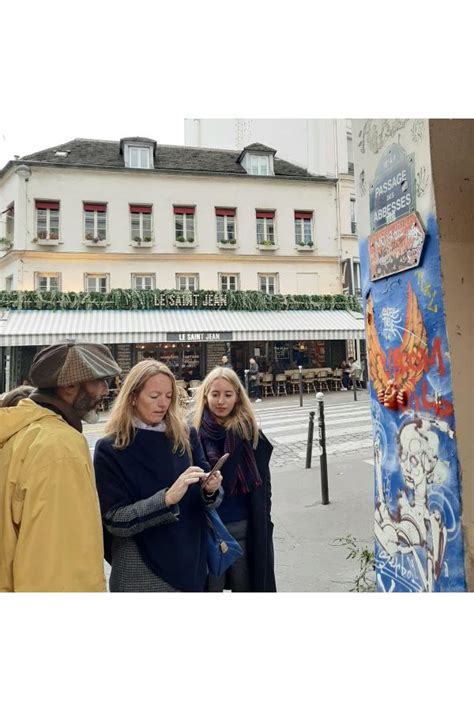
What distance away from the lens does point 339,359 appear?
204 cm

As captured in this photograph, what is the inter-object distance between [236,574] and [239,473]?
0.38 metres

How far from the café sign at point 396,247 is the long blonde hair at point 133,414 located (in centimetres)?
A: 100

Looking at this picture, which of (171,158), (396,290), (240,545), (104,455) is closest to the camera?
(104,455)

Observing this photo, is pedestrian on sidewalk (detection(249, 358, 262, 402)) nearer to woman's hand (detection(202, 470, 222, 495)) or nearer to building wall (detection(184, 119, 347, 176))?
woman's hand (detection(202, 470, 222, 495))

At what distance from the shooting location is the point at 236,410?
1.61m

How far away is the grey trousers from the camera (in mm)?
1559

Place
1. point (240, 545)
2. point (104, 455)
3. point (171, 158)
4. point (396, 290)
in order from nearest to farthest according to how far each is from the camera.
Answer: point (104, 455) < point (240, 545) < point (396, 290) < point (171, 158)

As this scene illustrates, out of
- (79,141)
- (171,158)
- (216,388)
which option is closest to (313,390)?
(216,388)

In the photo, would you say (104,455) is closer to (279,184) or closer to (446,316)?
(446,316)

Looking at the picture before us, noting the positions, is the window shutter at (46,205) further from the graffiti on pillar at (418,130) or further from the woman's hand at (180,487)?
the graffiti on pillar at (418,130)

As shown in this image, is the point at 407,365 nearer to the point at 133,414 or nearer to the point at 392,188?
the point at 392,188

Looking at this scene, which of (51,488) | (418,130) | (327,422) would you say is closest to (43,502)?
(51,488)

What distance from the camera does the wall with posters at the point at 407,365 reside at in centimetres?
164

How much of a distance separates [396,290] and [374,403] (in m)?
0.51
